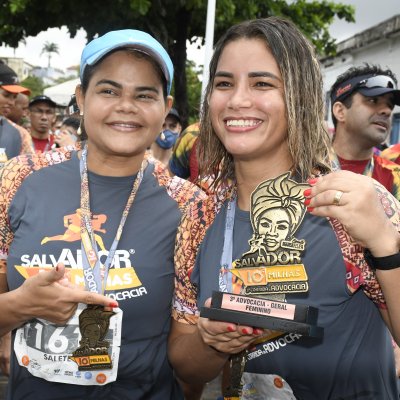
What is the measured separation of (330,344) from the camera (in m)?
1.73

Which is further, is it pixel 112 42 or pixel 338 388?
pixel 112 42

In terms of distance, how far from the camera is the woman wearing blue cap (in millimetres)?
2039

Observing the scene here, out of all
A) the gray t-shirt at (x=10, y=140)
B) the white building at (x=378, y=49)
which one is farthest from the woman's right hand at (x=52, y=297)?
the white building at (x=378, y=49)

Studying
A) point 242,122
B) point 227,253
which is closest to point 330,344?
point 227,253

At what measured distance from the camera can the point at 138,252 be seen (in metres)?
2.12

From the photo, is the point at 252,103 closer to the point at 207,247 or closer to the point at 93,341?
the point at 207,247

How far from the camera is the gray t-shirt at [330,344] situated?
172cm

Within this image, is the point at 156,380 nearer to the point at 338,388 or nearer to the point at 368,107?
the point at 338,388

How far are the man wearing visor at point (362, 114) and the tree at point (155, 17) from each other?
677cm

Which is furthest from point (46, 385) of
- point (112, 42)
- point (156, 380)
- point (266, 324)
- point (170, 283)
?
point (112, 42)

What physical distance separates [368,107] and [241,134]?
2.47 meters

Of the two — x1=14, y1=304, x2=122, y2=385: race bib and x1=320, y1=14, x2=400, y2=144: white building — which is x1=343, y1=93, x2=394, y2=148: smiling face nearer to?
x1=14, y1=304, x2=122, y2=385: race bib

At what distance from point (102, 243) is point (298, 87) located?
2.96 ft

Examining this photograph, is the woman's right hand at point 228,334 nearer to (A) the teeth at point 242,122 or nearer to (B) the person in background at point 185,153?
(A) the teeth at point 242,122
